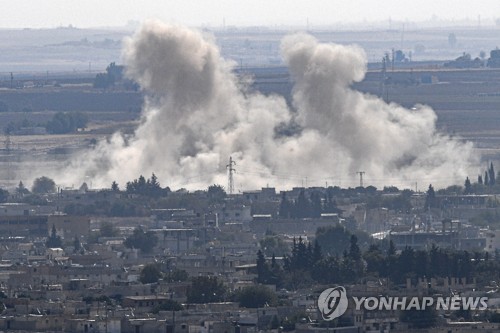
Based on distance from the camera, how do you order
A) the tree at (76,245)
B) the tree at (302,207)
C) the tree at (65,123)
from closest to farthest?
1. the tree at (76,245)
2. the tree at (302,207)
3. the tree at (65,123)

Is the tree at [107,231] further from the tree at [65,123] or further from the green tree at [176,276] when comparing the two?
the tree at [65,123]

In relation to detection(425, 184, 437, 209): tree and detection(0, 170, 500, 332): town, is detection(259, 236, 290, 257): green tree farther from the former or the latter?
detection(425, 184, 437, 209): tree

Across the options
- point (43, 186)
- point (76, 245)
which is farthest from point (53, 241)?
point (43, 186)

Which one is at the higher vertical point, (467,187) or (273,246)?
(467,187)

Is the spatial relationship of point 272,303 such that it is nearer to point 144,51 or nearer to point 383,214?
point 383,214

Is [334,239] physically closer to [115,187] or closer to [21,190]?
[115,187]

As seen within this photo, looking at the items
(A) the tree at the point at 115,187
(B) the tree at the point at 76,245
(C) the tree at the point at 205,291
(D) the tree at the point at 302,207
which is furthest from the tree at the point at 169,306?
(A) the tree at the point at 115,187
